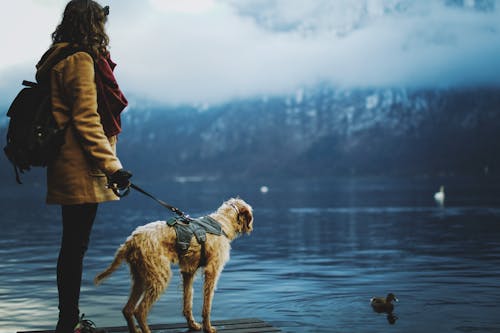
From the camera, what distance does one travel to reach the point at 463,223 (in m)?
36.9

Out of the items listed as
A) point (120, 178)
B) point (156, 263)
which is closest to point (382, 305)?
point (156, 263)

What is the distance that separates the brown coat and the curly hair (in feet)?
0.36

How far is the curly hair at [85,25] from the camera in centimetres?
562

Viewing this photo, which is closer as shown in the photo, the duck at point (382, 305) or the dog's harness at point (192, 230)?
the dog's harness at point (192, 230)

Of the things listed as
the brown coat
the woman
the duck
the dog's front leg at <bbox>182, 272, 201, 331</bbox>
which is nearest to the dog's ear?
the dog's front leg at <bbox>182, 272, 201, 331</bbox>

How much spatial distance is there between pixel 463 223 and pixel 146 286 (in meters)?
32.7

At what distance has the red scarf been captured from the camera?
18.6ft

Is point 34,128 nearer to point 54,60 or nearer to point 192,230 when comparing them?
point 54,60

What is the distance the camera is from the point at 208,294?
7504mm

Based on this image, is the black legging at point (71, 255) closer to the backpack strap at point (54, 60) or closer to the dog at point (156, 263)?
the dog at point (156, 263)

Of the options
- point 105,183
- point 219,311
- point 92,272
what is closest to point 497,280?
point 219,311

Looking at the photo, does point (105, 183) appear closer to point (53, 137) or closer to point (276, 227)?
point (53, 137)

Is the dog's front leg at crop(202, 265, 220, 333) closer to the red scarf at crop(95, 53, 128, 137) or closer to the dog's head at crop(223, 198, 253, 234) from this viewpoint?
the dog's head at crop(223, 198, 253, 234)

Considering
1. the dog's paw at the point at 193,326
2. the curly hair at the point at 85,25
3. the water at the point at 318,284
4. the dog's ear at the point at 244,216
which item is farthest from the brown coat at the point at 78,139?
the water at the point at 318,284
